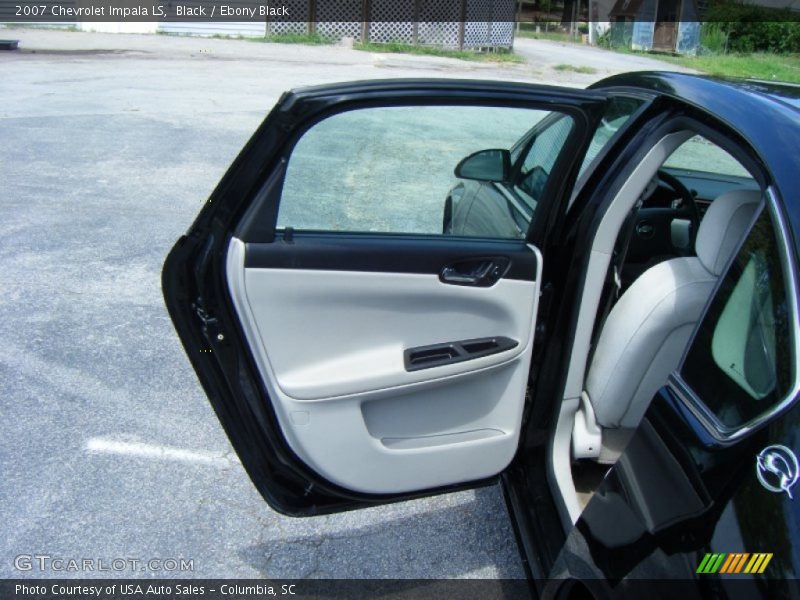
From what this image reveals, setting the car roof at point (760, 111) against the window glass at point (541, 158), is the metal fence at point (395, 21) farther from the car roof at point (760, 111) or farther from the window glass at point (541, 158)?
the car roof at point (760, 111)

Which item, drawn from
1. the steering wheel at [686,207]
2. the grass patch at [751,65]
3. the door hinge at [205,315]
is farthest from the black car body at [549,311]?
the grass patch at [751,65]

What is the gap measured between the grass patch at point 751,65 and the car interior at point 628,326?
17.9 metres

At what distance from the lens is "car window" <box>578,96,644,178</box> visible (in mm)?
2537

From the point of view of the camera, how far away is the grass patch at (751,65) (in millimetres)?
19781

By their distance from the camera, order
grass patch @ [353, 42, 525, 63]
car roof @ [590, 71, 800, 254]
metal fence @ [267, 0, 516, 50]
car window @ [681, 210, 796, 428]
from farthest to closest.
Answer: metal fence @ [267, 0, 516, 50], grass patch @ [353, 42, 525, 63], car roof @ [590, 71, 800, 254], car window @ [681, 210, 796, 428]

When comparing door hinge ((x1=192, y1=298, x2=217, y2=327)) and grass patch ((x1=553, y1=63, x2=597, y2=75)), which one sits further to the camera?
grass patch ((x1=553, y1=63, x2=597, y2=75))

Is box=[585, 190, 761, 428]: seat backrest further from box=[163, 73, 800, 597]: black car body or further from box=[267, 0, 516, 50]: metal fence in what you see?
box=[267, 0, 516, 50]: metal fence

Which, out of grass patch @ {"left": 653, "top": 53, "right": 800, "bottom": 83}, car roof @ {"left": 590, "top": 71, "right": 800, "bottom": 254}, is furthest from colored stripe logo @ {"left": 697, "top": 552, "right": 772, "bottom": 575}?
grass patch @ {"left": 653, "top": 53, "right": 800, "bottom": 83}

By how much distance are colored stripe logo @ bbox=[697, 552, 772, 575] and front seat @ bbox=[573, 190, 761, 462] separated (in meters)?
0.82

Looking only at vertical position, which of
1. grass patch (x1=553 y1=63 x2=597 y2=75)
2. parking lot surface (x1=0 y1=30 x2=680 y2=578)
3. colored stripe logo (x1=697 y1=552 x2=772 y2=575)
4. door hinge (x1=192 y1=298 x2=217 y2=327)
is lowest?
parking lot surface (x1=0 y1=30 x2=680 y2=578)

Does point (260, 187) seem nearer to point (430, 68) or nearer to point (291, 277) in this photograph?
point (291, 277)

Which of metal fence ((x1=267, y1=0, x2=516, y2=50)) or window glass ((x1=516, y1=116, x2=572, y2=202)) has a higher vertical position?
metal fence ((x1=267, y1=0, x2=516, y2=50))

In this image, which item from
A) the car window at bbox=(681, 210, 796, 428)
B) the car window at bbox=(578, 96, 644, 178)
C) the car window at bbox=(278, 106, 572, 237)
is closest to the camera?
the car window at bbox=(681, 210, 796, 428)

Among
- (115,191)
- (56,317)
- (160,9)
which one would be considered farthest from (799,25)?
(56,317)
